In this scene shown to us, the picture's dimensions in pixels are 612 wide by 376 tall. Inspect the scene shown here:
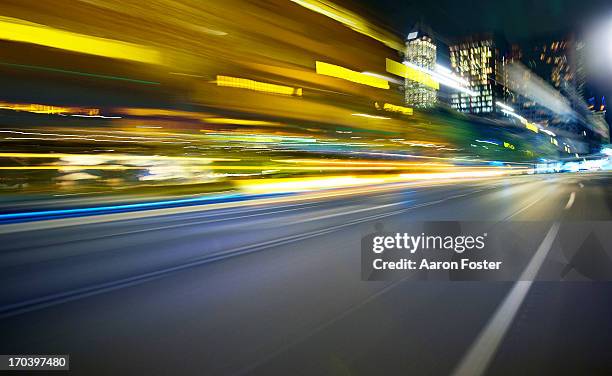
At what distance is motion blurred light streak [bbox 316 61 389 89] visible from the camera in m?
38.2

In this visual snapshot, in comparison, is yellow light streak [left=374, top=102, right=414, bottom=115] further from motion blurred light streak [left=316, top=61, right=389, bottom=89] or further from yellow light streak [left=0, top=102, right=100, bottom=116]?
yellow light streak [left=0, top=102, right=100, bottom=116]

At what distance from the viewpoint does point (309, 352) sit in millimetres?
3133

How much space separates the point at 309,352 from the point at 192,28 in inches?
892

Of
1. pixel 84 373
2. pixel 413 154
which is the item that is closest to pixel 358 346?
pixel 84 373

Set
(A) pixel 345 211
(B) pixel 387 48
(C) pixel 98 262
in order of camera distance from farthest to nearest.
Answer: (B) pixel 387 48
(A) pixel 345 211
(C) pixel 98 262

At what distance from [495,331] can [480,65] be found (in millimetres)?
172683

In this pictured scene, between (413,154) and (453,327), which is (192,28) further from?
(413,154)

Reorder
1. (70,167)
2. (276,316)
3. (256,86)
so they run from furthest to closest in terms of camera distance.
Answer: (256,86)
(70,167)
(276,316)

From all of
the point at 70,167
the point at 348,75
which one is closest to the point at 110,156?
the point at 70,167

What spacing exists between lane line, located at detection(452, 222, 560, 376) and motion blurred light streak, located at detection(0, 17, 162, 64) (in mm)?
14606

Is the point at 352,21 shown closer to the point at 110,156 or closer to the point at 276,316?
the point at 110,156

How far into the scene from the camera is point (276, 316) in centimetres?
387

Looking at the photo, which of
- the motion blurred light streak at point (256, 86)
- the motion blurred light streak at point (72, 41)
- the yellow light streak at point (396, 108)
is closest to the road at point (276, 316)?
the motion blurred light streak at point (72, 41)

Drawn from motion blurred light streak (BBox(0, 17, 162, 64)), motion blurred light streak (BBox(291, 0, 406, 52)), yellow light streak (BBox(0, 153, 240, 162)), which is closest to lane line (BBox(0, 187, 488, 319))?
yellow light streak (BBox(0, 153, 240, 162))
